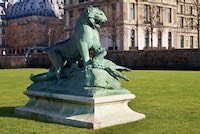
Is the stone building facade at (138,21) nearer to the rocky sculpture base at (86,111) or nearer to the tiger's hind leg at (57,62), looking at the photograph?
the tiger's hind leg at (57,62)

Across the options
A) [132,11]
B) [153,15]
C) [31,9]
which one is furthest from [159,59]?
[31,9]

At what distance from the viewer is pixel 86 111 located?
8148 mm

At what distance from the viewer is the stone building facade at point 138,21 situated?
224 ft

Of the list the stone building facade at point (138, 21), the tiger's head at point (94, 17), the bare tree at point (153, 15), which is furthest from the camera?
the bare tree at point (153, 15)

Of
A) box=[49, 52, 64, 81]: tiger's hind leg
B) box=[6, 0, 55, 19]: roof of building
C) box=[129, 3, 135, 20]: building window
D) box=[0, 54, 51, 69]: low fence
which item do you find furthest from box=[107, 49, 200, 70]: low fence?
box=[6, 0, 55, 19]: roof of building

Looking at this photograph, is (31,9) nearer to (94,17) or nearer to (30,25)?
(30,25)

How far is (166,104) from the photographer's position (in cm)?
1145

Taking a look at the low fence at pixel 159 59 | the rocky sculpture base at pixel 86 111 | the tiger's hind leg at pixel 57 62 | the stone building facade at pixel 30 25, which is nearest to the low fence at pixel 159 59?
the low fence at pixel 159 59

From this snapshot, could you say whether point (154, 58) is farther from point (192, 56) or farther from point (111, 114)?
point (111, 114)

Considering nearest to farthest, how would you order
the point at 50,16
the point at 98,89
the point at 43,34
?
the point at 98,89
the point at 43,34
the point at 50,16

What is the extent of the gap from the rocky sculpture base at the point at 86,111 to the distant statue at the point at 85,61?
243mm

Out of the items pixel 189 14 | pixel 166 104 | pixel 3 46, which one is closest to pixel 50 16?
pixel 3 46

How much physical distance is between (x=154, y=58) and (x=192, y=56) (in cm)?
466

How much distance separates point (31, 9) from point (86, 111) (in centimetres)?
10395
